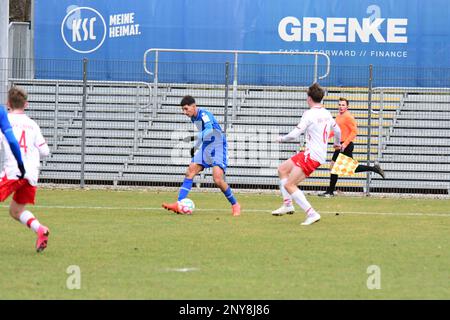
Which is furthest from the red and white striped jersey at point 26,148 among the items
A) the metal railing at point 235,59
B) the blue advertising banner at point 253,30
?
the blue advertising banner at point 253,30

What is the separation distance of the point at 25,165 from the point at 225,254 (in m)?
2.24

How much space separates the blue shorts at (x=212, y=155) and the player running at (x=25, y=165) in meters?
4.89

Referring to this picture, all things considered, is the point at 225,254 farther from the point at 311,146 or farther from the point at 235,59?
the point at 235,59

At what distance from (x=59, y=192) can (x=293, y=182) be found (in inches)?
307

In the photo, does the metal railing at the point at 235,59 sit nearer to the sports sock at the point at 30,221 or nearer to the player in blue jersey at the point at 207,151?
the player in blue jersey at the point at 207,151

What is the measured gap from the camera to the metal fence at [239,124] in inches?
891

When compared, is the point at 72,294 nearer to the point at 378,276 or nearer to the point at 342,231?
the point at 378,276

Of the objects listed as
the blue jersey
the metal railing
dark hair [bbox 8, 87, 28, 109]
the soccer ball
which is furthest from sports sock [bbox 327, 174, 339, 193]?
dark hair [bbox 8, 87, 28, 109]

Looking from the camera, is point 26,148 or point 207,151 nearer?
point 26,148

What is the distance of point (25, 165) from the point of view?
11602 millimetres

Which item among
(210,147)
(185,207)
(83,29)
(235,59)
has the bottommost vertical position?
(185,207)

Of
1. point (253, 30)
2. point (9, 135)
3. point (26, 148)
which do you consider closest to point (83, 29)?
point (253, 30)

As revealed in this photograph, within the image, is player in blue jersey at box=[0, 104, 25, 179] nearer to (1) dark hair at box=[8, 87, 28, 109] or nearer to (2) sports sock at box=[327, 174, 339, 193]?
(1) dark hair at box=[8, 87, 28, 109]
